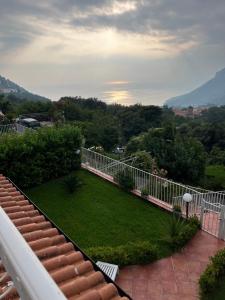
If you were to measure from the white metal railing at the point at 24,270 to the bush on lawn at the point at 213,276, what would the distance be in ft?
21.1

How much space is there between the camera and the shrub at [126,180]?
1236 centimetres

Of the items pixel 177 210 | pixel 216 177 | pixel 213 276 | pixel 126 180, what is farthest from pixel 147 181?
pixel 216 177

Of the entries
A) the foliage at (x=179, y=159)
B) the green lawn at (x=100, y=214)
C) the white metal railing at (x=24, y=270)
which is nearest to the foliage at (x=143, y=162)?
the green lawn at (x=100, y=214)

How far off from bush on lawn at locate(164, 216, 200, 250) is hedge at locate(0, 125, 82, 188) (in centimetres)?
577

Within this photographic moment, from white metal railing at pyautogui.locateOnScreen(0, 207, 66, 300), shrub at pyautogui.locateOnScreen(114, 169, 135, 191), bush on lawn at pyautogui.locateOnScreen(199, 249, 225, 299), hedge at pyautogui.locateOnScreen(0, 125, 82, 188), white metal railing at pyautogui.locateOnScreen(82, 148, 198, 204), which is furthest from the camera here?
shrub at pyautogui.locateOnScreen(114, 169, 135, 191)

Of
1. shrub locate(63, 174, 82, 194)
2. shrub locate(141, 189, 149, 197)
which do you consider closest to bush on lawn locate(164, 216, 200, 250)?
shrub locate(141, 189, 149, 197)

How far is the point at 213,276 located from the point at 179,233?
2163 millimetres

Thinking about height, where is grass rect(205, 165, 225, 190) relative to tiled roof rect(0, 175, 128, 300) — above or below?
below

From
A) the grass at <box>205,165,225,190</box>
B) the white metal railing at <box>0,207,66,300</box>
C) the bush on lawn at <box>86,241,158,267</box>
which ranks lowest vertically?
the grass at <box>205,165,225,190</box>

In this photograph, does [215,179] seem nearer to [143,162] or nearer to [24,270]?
[143,162]

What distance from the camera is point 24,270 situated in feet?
3.74

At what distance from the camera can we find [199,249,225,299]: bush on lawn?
6.83 meters

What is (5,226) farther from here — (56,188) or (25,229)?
(56,188)

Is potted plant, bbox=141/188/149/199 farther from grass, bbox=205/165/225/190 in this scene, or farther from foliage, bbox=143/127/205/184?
grass, bbox=205/165/225/190
